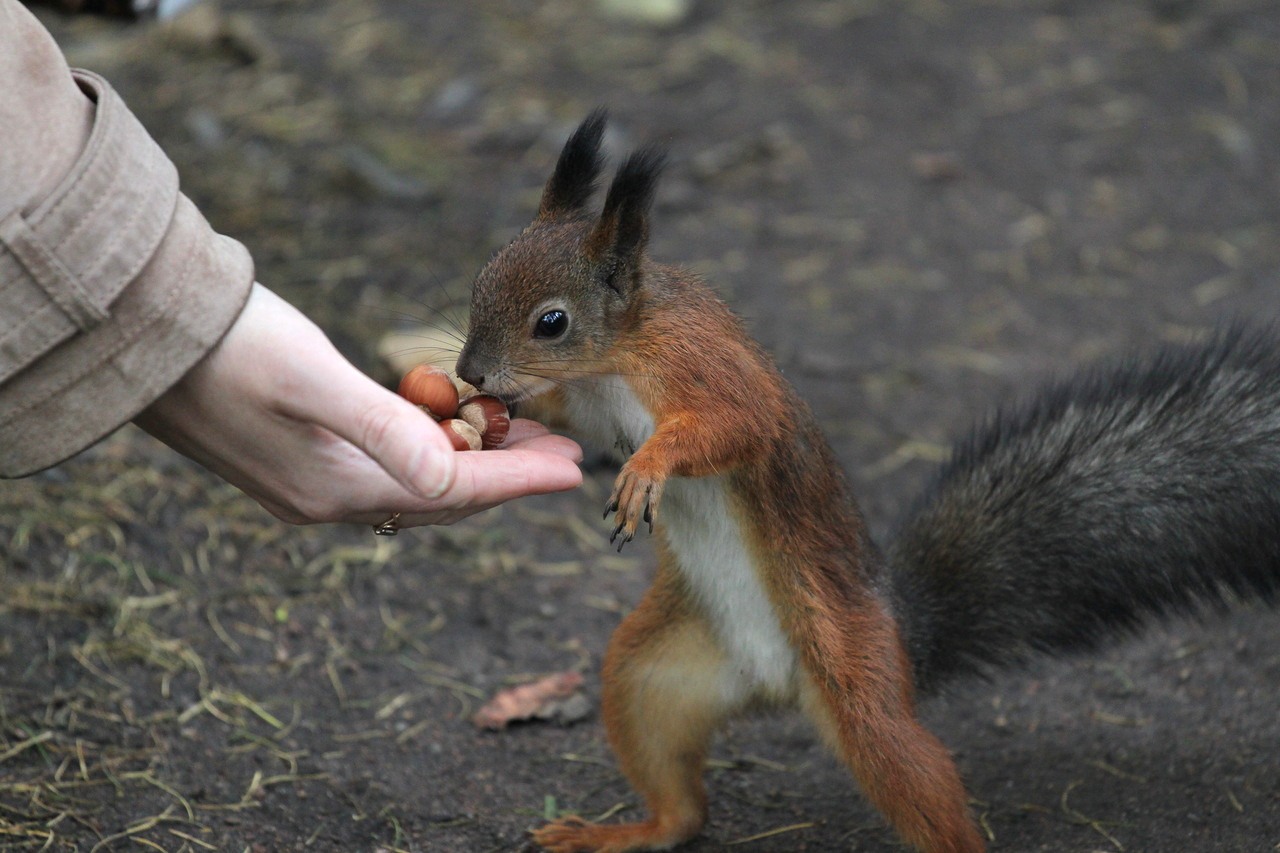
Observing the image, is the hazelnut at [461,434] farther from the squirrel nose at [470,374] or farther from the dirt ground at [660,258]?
the dirt ground at [660,258]

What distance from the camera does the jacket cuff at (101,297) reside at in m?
1.48

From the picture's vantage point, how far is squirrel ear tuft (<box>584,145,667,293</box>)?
6.40ft

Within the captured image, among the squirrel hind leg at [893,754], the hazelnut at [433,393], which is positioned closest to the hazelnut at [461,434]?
the hazelnut at [433,393]

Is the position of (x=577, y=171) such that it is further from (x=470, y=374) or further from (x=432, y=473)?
(x=432, y=473)

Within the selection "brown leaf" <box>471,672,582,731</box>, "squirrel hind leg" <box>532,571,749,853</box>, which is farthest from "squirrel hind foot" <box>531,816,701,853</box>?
"brown leaf" <box>471,672,582,731</box>

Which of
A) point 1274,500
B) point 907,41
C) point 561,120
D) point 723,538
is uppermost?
point 1274,500

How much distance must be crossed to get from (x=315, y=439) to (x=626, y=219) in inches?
23.8

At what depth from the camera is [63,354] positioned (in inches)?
59.3

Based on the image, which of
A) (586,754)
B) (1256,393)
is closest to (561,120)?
(586,754)

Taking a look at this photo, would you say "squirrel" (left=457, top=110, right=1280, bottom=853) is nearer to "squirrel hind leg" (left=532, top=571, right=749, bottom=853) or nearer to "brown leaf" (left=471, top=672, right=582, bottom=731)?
"squirrel hind leg" (left=532, top=571, right=749, bottom=853)

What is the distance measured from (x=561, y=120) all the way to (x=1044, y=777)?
3.02 metres

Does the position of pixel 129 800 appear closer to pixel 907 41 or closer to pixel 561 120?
pixel 561 120

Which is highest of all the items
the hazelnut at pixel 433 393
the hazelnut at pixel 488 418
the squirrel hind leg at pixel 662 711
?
the hazelnut at pixel 433 393

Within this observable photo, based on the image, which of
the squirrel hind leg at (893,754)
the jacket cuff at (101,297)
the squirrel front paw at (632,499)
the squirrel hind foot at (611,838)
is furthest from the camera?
the squirrel hind foot at (611,838)
